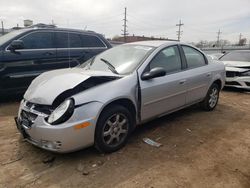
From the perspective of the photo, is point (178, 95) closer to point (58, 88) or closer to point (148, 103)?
point (148, 103)

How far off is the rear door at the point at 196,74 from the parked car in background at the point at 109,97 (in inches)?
0.9

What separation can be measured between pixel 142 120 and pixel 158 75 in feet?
2.42

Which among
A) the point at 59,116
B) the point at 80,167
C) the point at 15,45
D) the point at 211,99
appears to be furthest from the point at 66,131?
the point at 211,99

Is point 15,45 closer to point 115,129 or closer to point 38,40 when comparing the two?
point 38,40

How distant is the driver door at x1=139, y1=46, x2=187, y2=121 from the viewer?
3.64 m

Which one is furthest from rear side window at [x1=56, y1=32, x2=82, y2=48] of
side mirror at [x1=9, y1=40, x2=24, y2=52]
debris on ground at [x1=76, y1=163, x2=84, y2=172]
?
debris on ground at [x1=76, y1=163, x2=84, y2=172]

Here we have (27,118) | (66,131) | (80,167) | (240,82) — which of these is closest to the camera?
(66,131)

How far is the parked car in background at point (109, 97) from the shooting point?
9.30 ft

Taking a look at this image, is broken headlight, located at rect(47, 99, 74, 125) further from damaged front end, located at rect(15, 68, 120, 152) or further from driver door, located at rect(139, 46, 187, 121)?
driver door, located at rect(139, 46, 187, 121)

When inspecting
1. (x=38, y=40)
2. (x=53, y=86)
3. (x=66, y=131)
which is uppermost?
(x=38, y=40)

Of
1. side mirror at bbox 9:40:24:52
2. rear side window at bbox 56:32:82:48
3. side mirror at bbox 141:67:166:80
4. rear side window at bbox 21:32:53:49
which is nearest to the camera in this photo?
side mirror at bbox 141:67:166:80

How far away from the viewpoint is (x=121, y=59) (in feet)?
13.0

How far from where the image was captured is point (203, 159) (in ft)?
10.5

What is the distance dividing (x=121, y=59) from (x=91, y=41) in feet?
10.0
